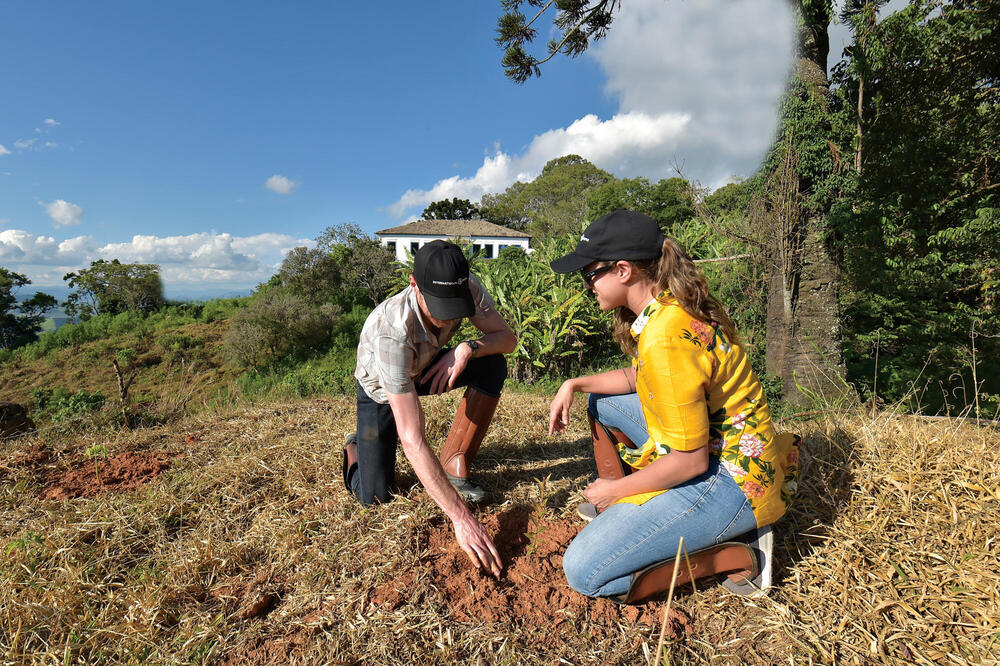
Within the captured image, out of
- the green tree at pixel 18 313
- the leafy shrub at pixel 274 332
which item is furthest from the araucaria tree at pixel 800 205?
the green tree at pixel 18 313

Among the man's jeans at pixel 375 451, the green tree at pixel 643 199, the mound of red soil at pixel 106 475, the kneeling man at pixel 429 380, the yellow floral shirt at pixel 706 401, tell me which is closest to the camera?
the yellow floral shirt at pixel 706 401

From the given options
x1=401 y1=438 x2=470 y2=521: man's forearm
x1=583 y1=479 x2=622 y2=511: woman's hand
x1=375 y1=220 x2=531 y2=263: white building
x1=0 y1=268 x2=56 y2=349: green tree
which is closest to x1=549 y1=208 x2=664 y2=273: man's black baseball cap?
x1=583 y1=479 x2=622 y2=511: woman's hand

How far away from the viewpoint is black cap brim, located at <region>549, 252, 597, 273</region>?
156 centimetres

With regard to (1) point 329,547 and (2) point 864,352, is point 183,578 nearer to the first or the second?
(1) point 329,547

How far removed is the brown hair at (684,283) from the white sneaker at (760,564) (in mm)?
708

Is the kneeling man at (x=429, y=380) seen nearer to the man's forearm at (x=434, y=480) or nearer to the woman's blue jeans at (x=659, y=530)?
the man's forearm at (x=434, y=480)

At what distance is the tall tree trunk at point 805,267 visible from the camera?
4.28 metres

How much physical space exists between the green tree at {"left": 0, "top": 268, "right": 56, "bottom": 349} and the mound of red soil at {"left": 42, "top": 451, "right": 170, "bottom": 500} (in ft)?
83.7

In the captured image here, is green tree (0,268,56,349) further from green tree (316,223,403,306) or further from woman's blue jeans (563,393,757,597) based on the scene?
woman's blue jeans (563,393,757,597)

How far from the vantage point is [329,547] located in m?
1.90

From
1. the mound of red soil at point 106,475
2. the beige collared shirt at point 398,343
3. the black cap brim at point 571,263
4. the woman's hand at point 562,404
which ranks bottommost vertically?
the mound of red soil at point 106,475

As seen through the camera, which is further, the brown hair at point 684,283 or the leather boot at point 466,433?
the leather boot at point 466,433

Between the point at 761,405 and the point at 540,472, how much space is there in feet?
4.59

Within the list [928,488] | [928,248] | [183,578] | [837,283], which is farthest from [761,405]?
[928,248]
